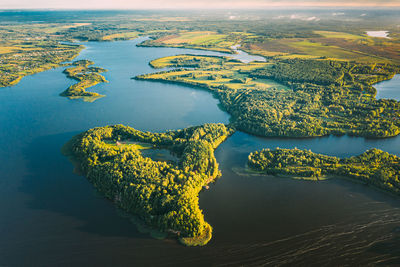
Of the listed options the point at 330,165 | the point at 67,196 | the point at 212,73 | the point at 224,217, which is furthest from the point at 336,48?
the point at 67,196

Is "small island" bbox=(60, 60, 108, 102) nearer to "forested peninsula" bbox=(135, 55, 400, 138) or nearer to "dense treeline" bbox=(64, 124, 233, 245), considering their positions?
"forested peninsula" bbox=(135, 55, 400, 138)


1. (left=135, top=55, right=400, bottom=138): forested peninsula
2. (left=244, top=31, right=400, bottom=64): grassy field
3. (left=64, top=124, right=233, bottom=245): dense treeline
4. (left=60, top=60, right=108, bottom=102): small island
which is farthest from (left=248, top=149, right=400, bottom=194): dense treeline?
(left=244, top=31, right=400, bottom=64): grassy field

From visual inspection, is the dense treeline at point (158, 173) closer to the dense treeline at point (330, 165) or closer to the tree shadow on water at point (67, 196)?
the tree shadow on water at point (67, 196)

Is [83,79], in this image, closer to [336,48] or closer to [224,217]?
[224,217]

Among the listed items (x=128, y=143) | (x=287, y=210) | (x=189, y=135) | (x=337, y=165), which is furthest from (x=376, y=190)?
(x=128, y=143)

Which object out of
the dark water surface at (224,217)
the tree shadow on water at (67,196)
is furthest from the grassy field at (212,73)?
the tree shadow on water at (67,196)

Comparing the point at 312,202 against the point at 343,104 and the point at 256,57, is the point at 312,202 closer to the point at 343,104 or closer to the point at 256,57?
the point at 343,104
